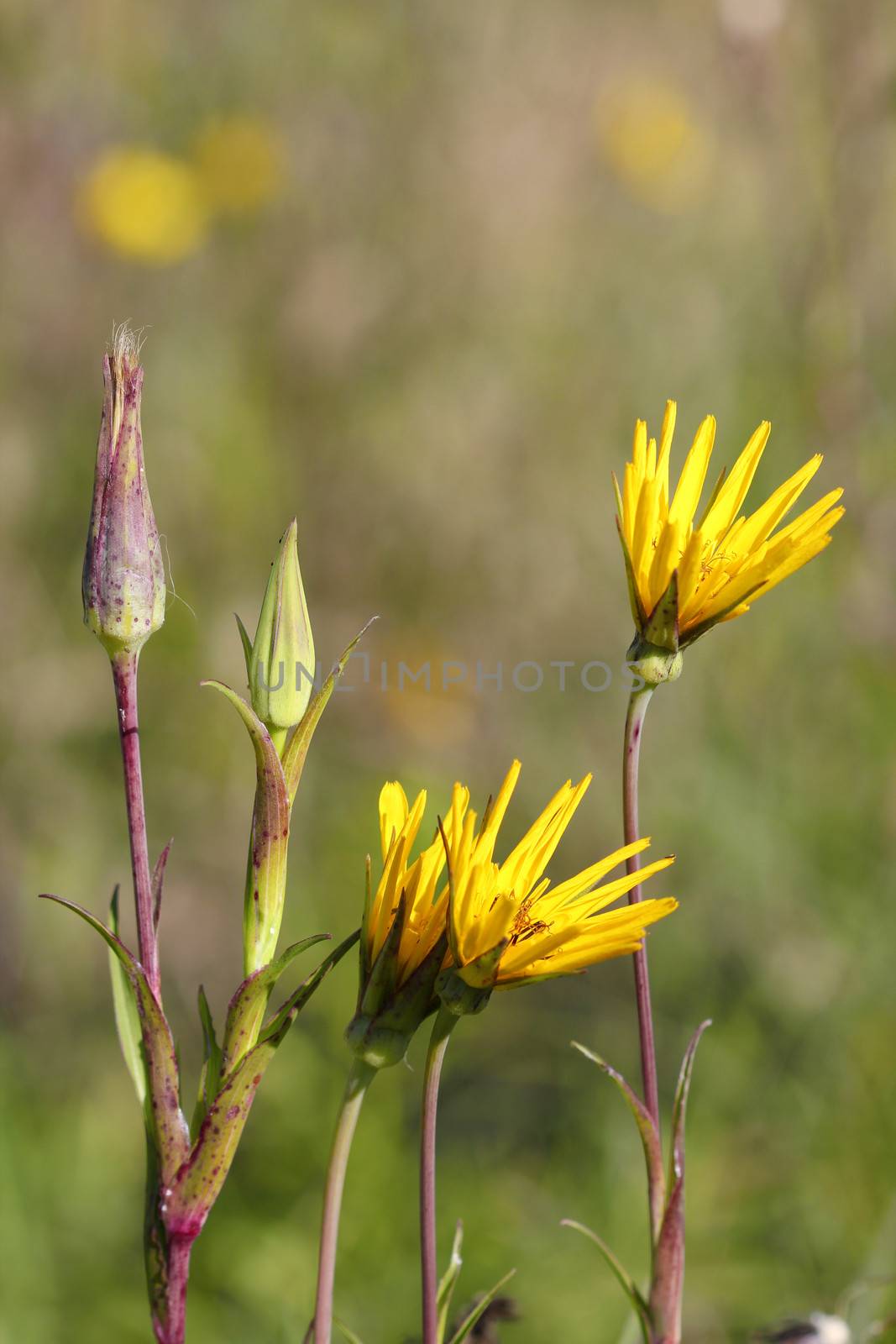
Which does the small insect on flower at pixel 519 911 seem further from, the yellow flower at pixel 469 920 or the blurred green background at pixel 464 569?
the blurred green background at pixel 464 569

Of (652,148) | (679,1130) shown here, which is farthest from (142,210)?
(679,1130)

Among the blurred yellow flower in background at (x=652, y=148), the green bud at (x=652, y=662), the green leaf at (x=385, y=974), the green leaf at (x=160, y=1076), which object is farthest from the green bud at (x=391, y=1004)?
the blurred yellow flower in background at (x=652, y=148)

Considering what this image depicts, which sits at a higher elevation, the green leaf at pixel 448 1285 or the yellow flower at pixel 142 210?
the yellow flower at pixel 142 210

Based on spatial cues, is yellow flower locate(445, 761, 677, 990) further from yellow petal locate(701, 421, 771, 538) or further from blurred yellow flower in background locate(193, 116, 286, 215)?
blurred yellow flower in background locate(193, 116, 286, 215)

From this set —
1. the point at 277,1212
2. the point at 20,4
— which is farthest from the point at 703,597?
the point at 20,4

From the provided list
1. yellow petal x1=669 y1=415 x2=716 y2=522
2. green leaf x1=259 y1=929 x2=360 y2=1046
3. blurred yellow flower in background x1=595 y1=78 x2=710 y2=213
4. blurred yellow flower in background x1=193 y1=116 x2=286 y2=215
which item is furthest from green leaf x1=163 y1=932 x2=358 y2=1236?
blurred yellow flower in background x1=595 y1=78 x2=710 y2=213

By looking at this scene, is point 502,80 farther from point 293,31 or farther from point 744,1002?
point 744,1002
